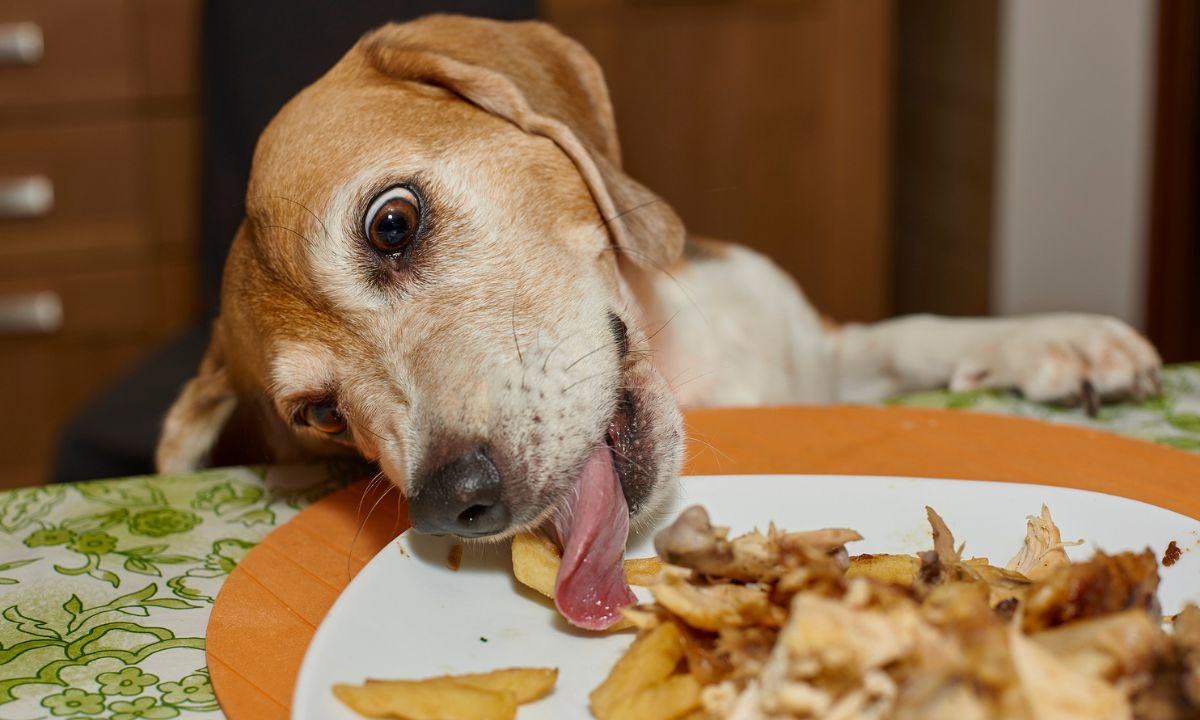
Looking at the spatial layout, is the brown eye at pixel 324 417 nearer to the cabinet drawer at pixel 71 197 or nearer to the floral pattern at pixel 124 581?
the floral pattern at pixel 124 581

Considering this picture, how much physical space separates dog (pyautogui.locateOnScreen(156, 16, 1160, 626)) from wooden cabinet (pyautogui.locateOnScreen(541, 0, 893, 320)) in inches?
90.2

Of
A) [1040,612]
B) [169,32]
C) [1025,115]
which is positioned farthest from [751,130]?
[1040,612]

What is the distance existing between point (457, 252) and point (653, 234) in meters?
0.28

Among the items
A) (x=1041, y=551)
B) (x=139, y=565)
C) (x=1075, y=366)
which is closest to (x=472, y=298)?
(x=139, y=565)

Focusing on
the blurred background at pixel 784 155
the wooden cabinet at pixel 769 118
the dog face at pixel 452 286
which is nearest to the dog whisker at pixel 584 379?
the dog face at pixel 452 286

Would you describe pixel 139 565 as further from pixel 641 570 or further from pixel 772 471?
pixel 772 471

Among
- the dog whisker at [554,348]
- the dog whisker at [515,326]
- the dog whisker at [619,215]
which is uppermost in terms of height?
the dog whisker at [619,215]

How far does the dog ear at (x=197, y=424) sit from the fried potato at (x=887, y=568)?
1.08 m

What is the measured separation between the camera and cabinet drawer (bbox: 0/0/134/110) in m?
3.75

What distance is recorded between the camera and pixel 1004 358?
77.5 inches

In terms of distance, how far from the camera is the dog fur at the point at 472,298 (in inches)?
54.0

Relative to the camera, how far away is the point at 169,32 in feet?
12.6

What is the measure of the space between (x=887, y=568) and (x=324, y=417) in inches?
32.4

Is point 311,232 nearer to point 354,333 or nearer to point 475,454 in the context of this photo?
point 354,333
